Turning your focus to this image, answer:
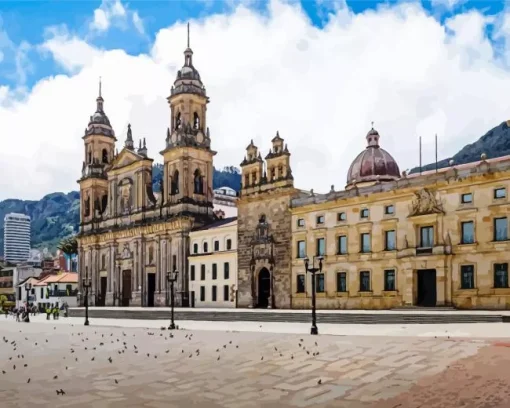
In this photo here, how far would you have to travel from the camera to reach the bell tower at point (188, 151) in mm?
68812

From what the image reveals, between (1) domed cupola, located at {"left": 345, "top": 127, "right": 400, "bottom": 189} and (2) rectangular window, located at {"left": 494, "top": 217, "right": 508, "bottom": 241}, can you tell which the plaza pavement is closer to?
(2) rectangular window, located at {"left": 494, "top": 217, "right": 508, "bottom": 241}

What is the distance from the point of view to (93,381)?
1492 cm

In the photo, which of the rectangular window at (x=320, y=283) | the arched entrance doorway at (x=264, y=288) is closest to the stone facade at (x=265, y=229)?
the arched entrance doorway at (x=264, y=288)

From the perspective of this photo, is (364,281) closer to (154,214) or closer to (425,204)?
(425,204)

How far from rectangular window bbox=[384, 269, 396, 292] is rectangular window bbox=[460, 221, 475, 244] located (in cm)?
598

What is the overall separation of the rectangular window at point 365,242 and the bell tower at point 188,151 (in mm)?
24749

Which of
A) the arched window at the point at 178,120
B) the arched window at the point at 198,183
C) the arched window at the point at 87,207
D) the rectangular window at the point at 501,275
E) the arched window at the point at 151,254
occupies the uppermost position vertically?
the arched window at the point at 178,120

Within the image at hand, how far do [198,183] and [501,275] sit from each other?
123 ft

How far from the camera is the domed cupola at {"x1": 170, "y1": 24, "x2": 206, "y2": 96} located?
7131 cm

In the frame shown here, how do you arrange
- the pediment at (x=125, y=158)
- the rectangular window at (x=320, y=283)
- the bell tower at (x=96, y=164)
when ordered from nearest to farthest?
the rectangular window at (x=320, y=283), the pediment at (x=125, y=158), the bell tower at (x=96, y=164)

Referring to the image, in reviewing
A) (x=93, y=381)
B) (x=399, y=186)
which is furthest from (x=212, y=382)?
(x=399, y=186)

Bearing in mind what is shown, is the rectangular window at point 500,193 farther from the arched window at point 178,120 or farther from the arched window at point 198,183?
the arched window at point 178,120

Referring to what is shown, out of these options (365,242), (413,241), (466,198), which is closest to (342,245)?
(365,242)

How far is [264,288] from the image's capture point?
2219 inches
